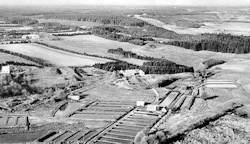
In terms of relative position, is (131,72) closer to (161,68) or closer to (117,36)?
(161,68)

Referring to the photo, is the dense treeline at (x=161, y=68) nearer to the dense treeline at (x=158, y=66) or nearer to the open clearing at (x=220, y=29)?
the dense treeline at (x=158, y=66)

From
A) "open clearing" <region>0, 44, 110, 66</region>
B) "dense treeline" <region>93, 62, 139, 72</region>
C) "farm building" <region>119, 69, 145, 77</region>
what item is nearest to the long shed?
"farm building" <region>119, 69, 145, 77</region>

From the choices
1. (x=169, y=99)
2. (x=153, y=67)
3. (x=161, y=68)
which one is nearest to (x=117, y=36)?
(x=153, y=67)

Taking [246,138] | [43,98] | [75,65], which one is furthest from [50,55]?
[246,138]

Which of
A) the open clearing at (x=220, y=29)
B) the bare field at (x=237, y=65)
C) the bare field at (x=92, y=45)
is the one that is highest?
the open clearing at (x=220, y=29)

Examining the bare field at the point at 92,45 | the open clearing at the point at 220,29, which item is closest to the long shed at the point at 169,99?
the bare field at the point at 92,45

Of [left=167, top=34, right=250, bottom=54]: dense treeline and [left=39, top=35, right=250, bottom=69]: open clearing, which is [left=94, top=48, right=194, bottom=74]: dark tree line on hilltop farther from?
[left=167, top=34, right=250, bottom=54]: dense treeline

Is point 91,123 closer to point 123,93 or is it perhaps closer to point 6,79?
point 123,93
